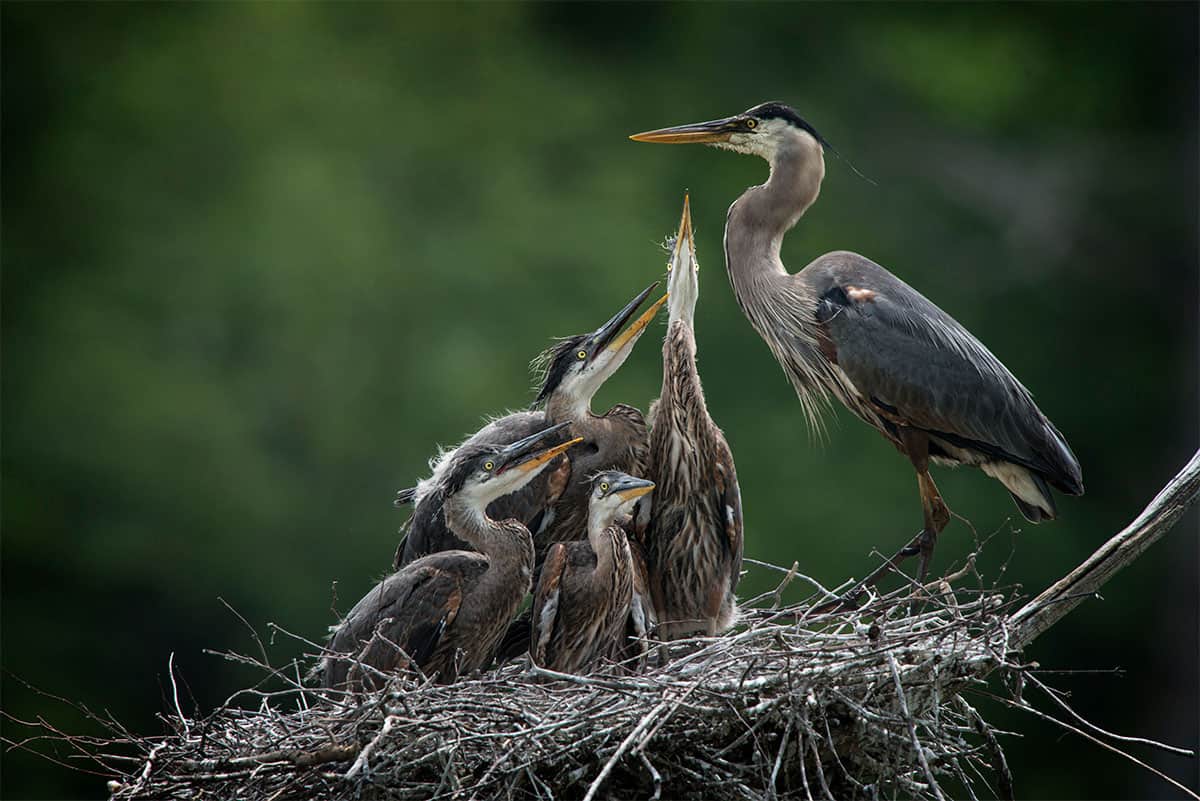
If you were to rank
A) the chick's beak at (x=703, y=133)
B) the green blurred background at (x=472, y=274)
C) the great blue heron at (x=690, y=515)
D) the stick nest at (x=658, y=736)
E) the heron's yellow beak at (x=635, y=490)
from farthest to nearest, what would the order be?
the green blurred background at (x=472, y=274) < the chick's beak at (x=703, y=133) < the great blue heron at (x=690, y=515) < the heron's yellow beak at (x=635, y=490) < the stick nest at (x=658, y=736)

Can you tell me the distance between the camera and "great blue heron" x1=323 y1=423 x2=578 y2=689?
13.2 feet

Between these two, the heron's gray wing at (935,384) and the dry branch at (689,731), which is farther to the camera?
the heron's gray wing at (935,384)

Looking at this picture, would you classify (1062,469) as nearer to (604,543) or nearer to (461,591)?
(604,543)

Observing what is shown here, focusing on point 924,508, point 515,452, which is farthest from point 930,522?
point 515,452

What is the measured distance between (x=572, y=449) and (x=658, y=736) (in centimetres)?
128

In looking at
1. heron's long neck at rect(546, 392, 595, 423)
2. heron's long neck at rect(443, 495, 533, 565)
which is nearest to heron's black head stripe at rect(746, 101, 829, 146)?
heron's long neck at rect(546, 392, 595, 423)

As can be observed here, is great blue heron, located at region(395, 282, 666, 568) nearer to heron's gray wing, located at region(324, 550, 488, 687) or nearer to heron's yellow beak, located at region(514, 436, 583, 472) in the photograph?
heron's yellow beak, located at region(514, 436, 583, 472)

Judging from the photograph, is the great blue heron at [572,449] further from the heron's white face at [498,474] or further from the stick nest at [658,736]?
the stick nest at [658,736]

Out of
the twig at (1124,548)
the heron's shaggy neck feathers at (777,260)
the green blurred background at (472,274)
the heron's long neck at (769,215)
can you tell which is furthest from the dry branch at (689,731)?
the green blurred background at (472,274)

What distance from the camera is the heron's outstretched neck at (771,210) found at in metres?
4.93

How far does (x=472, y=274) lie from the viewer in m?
10.6

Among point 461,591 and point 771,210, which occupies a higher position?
point 771,210

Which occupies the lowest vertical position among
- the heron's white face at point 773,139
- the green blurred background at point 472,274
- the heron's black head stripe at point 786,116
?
the green blurred background at point 472,274

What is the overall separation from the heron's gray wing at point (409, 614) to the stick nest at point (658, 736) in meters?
0.34
